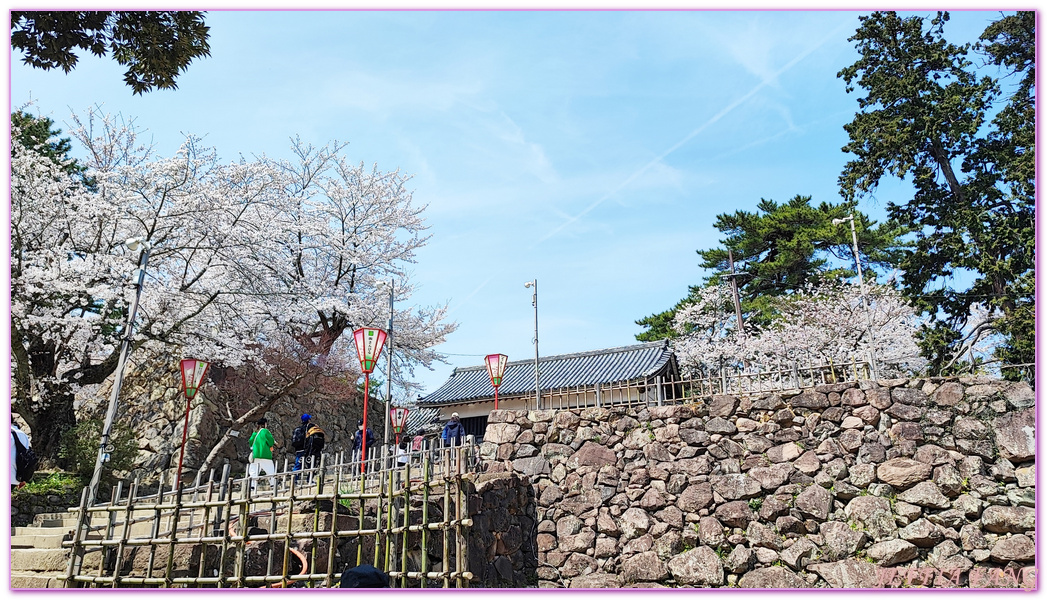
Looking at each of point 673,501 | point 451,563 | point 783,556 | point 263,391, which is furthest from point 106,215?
point 783,556

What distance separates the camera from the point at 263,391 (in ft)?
54.0

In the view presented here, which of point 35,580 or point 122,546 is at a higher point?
point 122,546

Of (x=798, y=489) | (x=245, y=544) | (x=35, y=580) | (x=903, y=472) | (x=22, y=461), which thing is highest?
(x=22, y=461)

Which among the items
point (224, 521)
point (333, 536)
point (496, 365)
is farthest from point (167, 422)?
point (333, 536)

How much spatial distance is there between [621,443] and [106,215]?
10.6m

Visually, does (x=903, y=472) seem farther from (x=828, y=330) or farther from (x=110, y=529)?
(x=110, y=529)

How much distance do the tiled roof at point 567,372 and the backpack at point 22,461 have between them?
13.5 m

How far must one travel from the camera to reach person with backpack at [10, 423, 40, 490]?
4.82 meters

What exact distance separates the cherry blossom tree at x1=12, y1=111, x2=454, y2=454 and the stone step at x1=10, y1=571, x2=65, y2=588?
4.37m

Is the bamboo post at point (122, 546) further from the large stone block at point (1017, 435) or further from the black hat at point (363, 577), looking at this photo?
the large stone block at point (1017, 435)

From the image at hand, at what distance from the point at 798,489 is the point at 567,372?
10.4 metres

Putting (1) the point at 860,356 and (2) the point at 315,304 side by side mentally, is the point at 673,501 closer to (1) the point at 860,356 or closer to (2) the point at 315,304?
(2) the point at 315,304

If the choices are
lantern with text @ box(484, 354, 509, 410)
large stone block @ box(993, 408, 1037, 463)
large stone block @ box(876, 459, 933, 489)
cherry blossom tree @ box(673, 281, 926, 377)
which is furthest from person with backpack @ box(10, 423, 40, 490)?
cherry blossom tree @ box(673, 281, 926, 377)

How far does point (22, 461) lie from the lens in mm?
4941
